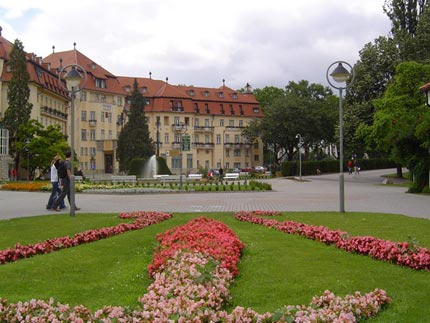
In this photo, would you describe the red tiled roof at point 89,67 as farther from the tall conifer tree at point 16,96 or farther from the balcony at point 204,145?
the tall conifer tree at point 16,96

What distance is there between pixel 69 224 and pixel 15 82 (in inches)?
2089

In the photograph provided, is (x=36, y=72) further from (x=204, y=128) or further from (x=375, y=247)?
(x=375, y=247)

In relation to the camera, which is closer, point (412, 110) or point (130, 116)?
point (412, 110)

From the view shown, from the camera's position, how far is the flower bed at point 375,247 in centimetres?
823

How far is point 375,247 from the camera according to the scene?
926 cm

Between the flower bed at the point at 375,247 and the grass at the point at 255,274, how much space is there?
0.19 m

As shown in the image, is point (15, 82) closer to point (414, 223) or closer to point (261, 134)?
point (261, 134)

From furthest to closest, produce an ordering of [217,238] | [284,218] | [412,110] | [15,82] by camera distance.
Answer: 1. [15,82]
2. [412,110]
3. [284,218]
4. [217,238]

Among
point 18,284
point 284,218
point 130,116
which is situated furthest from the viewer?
point 130,116

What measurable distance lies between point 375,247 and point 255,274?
8.36 ft

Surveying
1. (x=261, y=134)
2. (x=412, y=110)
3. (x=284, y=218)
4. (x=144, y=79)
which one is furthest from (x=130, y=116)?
(x=284, y=218)

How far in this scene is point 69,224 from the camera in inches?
582

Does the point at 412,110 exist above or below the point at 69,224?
above

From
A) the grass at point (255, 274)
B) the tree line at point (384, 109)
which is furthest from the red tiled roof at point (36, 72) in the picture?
the grass at point (255, 274)
